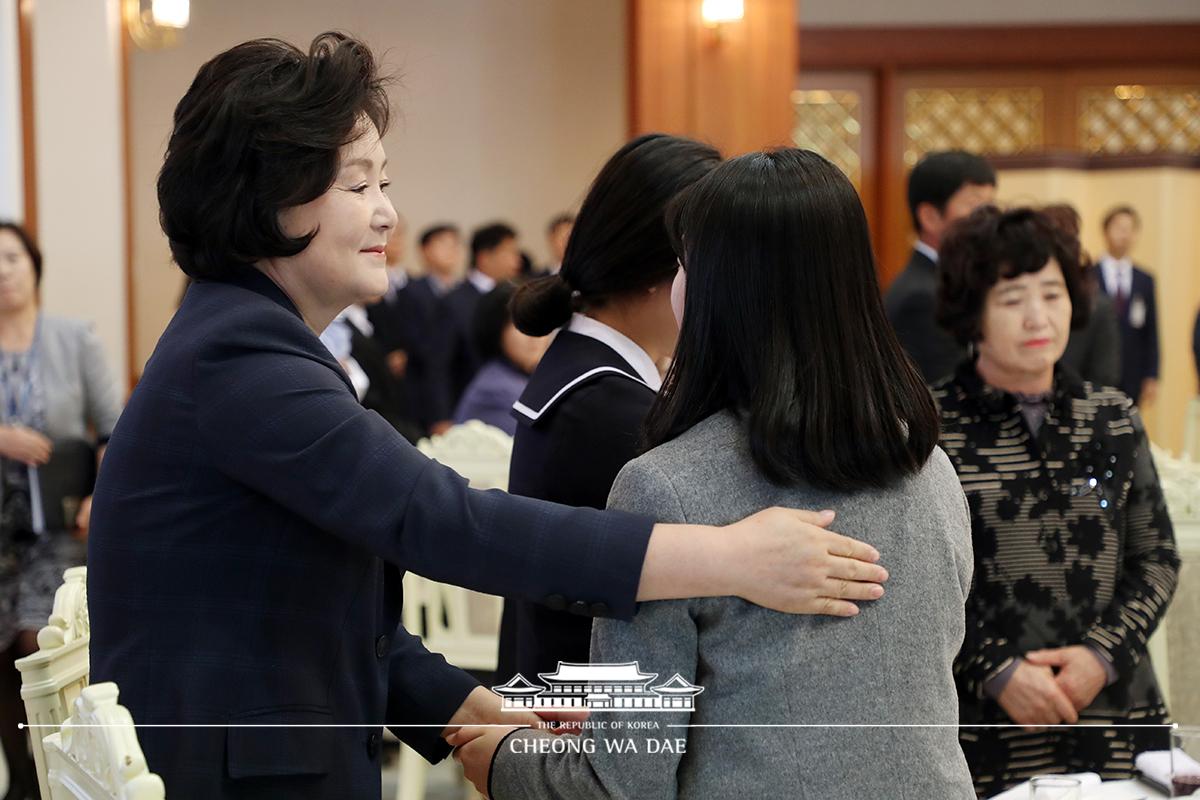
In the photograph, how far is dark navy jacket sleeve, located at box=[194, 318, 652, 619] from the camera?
128cm

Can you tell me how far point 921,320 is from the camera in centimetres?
389

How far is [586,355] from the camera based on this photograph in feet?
5.89

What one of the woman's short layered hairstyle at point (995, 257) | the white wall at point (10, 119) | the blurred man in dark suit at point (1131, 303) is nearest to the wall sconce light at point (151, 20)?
the white wall at point (10, 119)

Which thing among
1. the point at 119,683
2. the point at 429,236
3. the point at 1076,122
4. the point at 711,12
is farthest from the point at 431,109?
the point at 119,683

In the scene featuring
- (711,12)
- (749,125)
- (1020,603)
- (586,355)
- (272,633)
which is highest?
(711,12)

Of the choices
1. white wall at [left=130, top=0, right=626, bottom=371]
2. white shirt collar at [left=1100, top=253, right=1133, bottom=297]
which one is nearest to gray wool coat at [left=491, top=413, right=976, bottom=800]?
white shirt collar at [left=1100, top=253, right=1133, bottom=297]

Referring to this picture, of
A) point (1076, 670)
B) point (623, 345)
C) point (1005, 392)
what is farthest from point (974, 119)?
point (623, 345)

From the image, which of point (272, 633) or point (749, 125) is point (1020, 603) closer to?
point (272, 633)

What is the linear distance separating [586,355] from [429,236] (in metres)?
7.26

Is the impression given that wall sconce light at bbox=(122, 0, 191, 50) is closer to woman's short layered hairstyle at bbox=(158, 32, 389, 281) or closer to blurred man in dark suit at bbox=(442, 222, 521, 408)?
blurred man in dark suit at bbox=(442, 222, 521, 408)

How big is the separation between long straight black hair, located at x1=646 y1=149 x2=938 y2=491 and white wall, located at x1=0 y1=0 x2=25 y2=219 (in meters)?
4.76

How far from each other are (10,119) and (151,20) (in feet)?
2.45

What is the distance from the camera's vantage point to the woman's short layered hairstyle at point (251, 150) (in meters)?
1.37

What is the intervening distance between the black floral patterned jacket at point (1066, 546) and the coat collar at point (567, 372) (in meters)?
0.72
